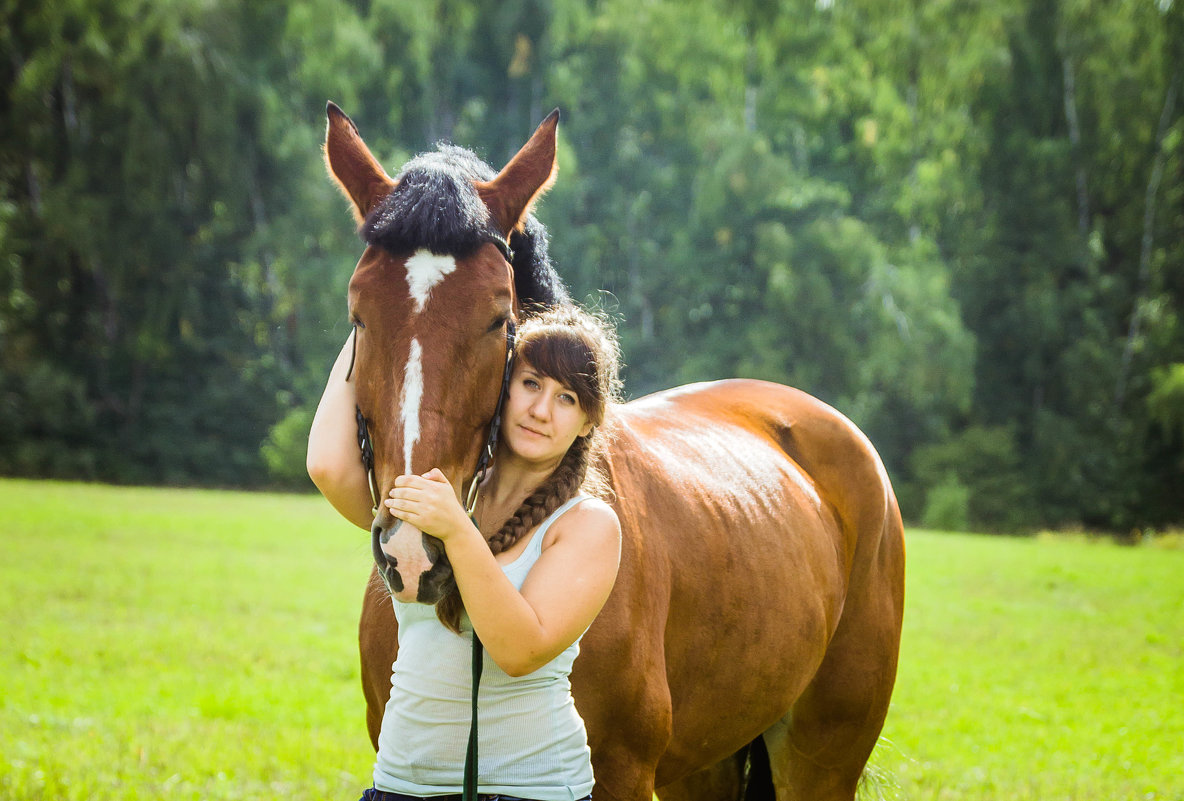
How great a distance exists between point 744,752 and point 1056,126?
29.3 metres

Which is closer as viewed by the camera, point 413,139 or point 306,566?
point 306,566

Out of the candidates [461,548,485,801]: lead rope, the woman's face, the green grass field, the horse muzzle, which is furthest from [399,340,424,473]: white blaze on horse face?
the green grass field

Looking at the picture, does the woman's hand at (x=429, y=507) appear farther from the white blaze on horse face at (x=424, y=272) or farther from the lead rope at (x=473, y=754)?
the white blaze on horse face at (x=424, y=272)

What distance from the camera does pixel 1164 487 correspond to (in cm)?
2580

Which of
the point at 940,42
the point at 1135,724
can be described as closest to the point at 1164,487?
the point at 940,42

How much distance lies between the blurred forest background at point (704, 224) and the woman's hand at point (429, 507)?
2388 cm

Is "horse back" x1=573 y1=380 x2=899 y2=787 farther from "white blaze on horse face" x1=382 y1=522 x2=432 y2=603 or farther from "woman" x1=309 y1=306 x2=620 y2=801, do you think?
"white blaze on horse face" x1=382 y1=522 x2=432 y2=603

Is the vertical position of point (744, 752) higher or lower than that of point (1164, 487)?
higher

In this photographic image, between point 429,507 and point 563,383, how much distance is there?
408 mm

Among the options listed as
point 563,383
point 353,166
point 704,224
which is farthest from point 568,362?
point 704,224

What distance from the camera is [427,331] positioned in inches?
69.8

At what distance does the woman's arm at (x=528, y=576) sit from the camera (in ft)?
5.25

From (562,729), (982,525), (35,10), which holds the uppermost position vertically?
(35,10)

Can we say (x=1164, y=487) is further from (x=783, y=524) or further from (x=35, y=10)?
(x=35, y=10)
